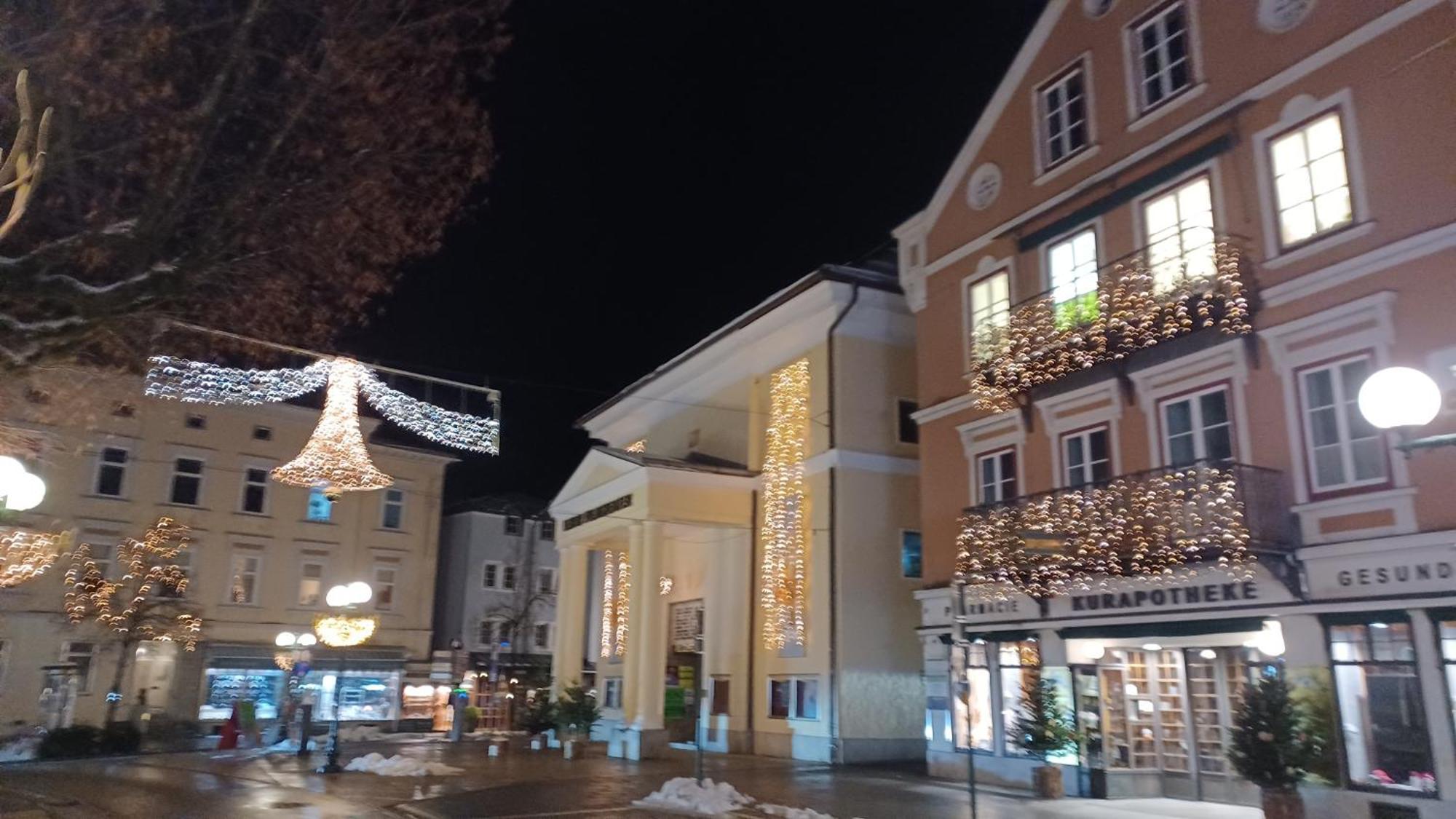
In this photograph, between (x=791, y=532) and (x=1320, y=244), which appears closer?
(x=1320, y=244)

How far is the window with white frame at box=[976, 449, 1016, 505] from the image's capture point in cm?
1817

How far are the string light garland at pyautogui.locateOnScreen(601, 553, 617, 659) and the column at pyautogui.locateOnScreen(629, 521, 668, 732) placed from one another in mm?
6722

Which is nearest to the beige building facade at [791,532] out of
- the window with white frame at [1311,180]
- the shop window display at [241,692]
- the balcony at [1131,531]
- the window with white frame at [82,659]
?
the balcony at [1131,531]

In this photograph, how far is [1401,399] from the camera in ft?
18.1

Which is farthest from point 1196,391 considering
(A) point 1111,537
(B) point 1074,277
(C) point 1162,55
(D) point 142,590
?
(D) point 142,590

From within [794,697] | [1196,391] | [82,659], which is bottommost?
[794,697]

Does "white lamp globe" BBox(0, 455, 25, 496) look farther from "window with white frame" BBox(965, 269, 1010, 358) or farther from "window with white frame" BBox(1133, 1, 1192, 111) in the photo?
"window with white frame" BBox(1133, 1, 1192, 111)

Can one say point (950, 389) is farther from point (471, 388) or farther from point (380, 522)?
point (380, 522)

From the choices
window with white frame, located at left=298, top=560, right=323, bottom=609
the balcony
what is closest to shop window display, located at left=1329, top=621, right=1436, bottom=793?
the balcony

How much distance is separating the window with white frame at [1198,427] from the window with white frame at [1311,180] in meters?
2.30

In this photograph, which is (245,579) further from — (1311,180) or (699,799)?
(1311,180)

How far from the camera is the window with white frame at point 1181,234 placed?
14.5 meters

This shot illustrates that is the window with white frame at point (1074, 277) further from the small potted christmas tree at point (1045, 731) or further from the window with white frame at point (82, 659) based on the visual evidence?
the window with white frame at point (82, 659)

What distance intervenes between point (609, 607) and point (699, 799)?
16.2m
